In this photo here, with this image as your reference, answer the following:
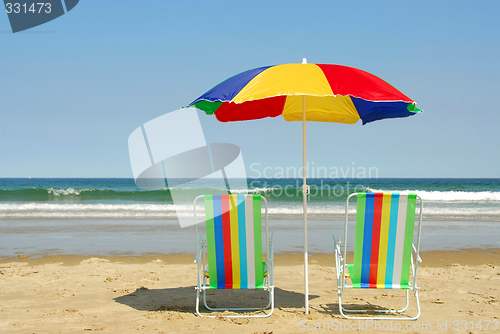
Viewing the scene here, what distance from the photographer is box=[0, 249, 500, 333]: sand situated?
334 cm

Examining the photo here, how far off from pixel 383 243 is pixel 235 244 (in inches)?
52.2

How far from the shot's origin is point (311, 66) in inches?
141

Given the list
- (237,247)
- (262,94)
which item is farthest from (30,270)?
(262,94)

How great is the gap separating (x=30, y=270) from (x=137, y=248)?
80.3 inches

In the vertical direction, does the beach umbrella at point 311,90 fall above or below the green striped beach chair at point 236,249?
Result: above

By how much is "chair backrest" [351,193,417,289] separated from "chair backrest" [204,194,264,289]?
0.89 m

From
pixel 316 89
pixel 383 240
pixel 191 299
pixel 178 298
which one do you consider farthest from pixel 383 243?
pixel 178 298

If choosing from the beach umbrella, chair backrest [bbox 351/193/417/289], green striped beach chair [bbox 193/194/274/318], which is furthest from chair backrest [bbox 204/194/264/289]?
chair backrest [bbox 351/193/417/289]

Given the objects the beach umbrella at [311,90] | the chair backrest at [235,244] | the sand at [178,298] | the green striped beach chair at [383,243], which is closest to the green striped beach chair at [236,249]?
the chair backrest at [235,244]

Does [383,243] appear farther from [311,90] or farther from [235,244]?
[311,90]

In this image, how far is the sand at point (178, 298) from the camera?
3.34m

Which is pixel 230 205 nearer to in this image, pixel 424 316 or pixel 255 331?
pixel 255 331

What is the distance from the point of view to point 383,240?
11.5 feet

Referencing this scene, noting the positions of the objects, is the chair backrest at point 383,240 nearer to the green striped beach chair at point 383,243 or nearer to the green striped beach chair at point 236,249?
the green striped beach chair at point 383,243
